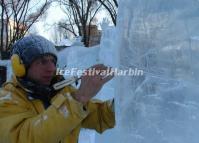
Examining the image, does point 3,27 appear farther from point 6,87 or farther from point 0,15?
point 6,87

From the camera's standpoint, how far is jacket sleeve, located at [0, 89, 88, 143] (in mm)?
1655

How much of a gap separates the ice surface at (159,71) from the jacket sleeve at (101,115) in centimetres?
12

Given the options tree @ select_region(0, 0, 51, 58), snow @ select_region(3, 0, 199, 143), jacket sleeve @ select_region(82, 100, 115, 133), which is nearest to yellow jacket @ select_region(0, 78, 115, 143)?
jacket sleeve @ select_region(82, 100, 115, 133)

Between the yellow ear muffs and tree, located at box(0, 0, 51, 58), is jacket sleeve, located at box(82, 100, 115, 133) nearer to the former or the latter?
the yellow ear muffs

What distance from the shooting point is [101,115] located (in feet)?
6.98

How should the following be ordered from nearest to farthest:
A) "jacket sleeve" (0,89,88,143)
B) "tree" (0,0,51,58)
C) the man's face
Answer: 1. "jacket sleeve" (0,89,88,143)
2. the man's face
3. "tree" (0,0,51,58)

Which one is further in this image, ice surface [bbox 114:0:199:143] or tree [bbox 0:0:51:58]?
tree [bbox 0:0:51:58]

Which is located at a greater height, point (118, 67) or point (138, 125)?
point (118, 67)

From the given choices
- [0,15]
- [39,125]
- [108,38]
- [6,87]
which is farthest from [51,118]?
[0,15]

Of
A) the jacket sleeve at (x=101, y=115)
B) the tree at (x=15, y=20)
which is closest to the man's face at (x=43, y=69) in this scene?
the jacket sleeve at (x=101, y=115)

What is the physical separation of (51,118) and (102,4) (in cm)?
2197

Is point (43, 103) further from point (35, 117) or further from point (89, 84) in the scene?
point (89, 84)

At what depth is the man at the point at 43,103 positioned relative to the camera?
5.46 ft

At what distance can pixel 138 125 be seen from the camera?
1956 millimetres
